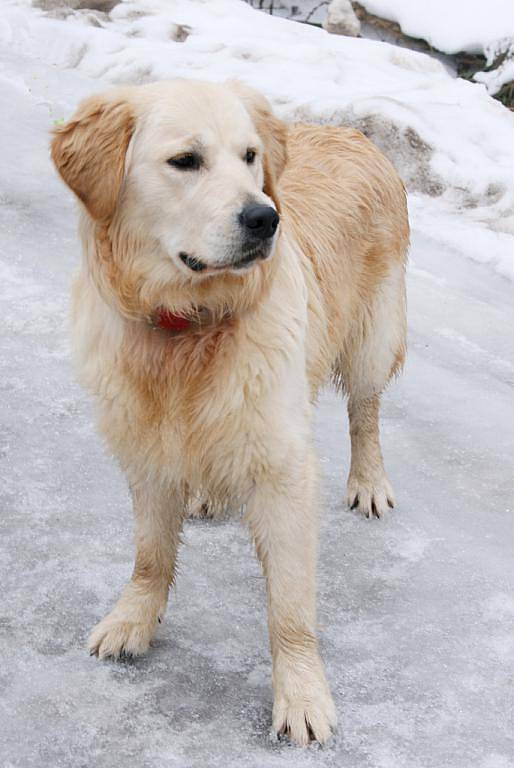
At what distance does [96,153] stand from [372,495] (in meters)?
1.75

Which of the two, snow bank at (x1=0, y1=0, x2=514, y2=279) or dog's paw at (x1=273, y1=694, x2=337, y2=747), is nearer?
dog's paw at (x1=273, y1=694, x2=337, y2=747)

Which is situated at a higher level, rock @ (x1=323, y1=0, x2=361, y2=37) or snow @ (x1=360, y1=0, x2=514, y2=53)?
snow @ (x1=360, y1=0, x2=514, y2=53)

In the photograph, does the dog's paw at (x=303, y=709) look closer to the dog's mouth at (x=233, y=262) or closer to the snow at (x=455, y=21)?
the dog's mouth at (x=233, y=262)

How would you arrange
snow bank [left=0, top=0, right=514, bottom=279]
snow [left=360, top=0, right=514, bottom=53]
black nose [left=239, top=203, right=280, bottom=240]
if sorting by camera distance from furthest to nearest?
snow [left=360, top=0, right=514, bottom=53], snow bank [left=0, top=0, right=514, bottom=279], black nose [left=239, top=203, right=280, bottom=240]

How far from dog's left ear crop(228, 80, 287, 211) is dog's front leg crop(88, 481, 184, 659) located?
911 millimetres

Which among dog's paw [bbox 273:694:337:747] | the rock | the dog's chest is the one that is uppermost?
the dog's chest

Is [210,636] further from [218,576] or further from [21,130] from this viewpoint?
[21,130]

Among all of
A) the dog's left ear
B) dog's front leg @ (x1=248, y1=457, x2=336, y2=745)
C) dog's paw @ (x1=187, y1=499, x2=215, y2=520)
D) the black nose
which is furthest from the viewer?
dog's paw @ (x1=187, y1=499, x2=215, y2=520)

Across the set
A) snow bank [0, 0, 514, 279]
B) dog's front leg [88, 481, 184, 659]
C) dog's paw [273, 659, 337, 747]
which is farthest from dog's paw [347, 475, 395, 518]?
snow bank [0, 0, 514, 279]

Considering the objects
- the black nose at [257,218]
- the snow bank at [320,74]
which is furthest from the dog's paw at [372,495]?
the snow bank at [320,74]

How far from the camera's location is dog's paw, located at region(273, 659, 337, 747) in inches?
109

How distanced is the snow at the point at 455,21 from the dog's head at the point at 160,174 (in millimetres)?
7280

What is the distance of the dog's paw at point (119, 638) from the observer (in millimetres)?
3049

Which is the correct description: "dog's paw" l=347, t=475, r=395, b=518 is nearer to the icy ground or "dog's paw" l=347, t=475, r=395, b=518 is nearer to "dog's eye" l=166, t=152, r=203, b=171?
the icy ground
